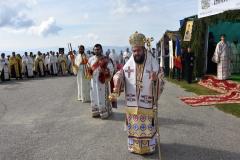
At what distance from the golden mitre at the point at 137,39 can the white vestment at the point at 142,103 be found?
28 cm

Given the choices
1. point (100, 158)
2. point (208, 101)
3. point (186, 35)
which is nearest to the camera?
point (100, 158)

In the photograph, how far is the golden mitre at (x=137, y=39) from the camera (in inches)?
291

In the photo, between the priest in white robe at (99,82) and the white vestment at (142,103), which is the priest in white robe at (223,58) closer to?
the priest in white robe at (99,82)

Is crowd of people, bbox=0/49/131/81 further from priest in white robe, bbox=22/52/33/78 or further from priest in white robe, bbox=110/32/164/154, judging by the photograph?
priest in white robe, bbox=110/32/164/154

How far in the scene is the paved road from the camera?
745cm

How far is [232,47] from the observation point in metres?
19.9

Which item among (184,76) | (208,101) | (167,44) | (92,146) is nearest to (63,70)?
(167,44)

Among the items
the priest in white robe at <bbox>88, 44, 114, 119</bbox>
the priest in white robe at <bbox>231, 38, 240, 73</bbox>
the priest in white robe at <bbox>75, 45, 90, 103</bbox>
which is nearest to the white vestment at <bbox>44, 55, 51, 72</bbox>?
the priest in white robe at <bbox>231, 38, 240, 73</bbox>

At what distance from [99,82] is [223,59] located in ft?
28.0

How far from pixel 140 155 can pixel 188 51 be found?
11.6 m

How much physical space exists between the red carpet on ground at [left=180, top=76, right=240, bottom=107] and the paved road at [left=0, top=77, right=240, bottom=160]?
1.62 ft

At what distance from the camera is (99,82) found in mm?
10875

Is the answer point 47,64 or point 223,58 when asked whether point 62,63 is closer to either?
point 47,64

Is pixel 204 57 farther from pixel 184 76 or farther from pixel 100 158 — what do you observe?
pixel 100 158
